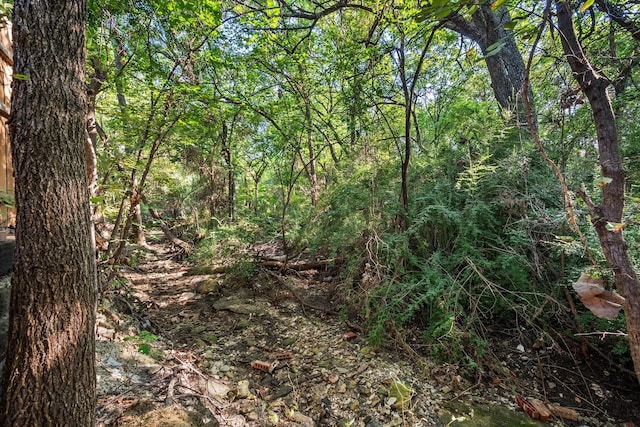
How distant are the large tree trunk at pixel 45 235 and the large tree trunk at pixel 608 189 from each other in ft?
7.33

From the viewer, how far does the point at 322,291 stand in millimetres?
3604

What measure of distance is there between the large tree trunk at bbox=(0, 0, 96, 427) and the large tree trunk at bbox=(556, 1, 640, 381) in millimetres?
2235

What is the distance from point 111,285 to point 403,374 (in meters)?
2.72

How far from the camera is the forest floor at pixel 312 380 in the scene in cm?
181

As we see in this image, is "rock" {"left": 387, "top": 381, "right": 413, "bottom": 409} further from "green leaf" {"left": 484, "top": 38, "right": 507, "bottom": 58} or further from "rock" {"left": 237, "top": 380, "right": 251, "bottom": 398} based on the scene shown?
"green leaf" {"left": 484, "top": 38, "right": 507, "bottom": 58}

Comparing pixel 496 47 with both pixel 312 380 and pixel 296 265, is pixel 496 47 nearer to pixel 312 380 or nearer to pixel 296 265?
pixel 312 380

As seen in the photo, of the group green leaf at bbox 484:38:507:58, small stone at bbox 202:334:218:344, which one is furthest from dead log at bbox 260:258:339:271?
green leaf at bbox 484:38:507:58

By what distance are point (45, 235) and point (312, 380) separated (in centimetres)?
190

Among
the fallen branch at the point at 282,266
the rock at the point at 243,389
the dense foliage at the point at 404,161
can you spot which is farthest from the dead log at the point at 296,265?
the rock at the point at 243,389

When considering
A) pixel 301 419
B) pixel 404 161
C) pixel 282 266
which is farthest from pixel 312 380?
pixel 404 161

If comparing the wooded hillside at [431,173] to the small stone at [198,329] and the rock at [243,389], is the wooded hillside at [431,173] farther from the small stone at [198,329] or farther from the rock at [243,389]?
the rock at [243,389]

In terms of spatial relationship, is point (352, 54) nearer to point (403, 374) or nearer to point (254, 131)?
point (254, 131)

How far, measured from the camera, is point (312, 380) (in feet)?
7.20

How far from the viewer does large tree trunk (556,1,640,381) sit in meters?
1.32
